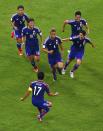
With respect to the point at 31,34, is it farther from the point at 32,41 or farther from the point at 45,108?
the point at 45,108

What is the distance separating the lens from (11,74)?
2264cm

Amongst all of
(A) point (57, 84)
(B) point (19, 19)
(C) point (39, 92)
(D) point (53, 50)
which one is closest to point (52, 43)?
(D) point (53, 50)

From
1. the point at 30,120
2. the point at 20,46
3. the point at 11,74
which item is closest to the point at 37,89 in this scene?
the point at 30,120

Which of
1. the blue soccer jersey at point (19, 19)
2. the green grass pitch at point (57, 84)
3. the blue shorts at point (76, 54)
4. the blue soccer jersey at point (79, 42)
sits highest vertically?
the blue soccer jersey at point (19, 19)

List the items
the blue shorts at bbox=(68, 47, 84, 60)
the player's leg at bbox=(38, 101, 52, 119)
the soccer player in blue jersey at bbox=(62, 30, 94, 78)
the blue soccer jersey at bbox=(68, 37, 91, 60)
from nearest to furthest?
the player's leg at bbox=(38, 101, 52, 119)
the soccer player in blue jersey at bbox=(62, 30, 94, 78)
the blue soccer jersey at bbox=(68, 37, 91, 60)
the blue shorts at bbox=(68, 47, 84, 60)

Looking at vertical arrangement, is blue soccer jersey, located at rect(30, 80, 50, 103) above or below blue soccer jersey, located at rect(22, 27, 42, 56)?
below

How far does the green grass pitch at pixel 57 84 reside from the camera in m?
18.7

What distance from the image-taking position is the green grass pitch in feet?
61.3

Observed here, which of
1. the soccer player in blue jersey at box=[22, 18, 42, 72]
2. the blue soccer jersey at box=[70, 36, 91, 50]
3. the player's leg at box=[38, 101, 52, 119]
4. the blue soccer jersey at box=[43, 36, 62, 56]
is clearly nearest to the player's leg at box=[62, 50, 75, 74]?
the blue soccer jersey at box=[70, 36, 91, 50]

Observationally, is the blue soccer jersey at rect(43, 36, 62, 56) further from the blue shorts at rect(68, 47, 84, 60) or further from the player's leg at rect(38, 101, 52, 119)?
the player's leg at rect(38, 101, 52, 119)

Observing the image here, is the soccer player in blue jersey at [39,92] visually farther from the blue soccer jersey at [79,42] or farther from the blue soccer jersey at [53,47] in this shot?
the blue soccer jersey at [79,42]

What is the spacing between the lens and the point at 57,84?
21.9 metres

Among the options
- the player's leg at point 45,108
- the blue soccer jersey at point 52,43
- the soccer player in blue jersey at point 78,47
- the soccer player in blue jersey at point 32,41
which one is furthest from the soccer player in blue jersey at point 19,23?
the player's leg at point 45,108

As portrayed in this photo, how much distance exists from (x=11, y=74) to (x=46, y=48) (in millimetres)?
2259
